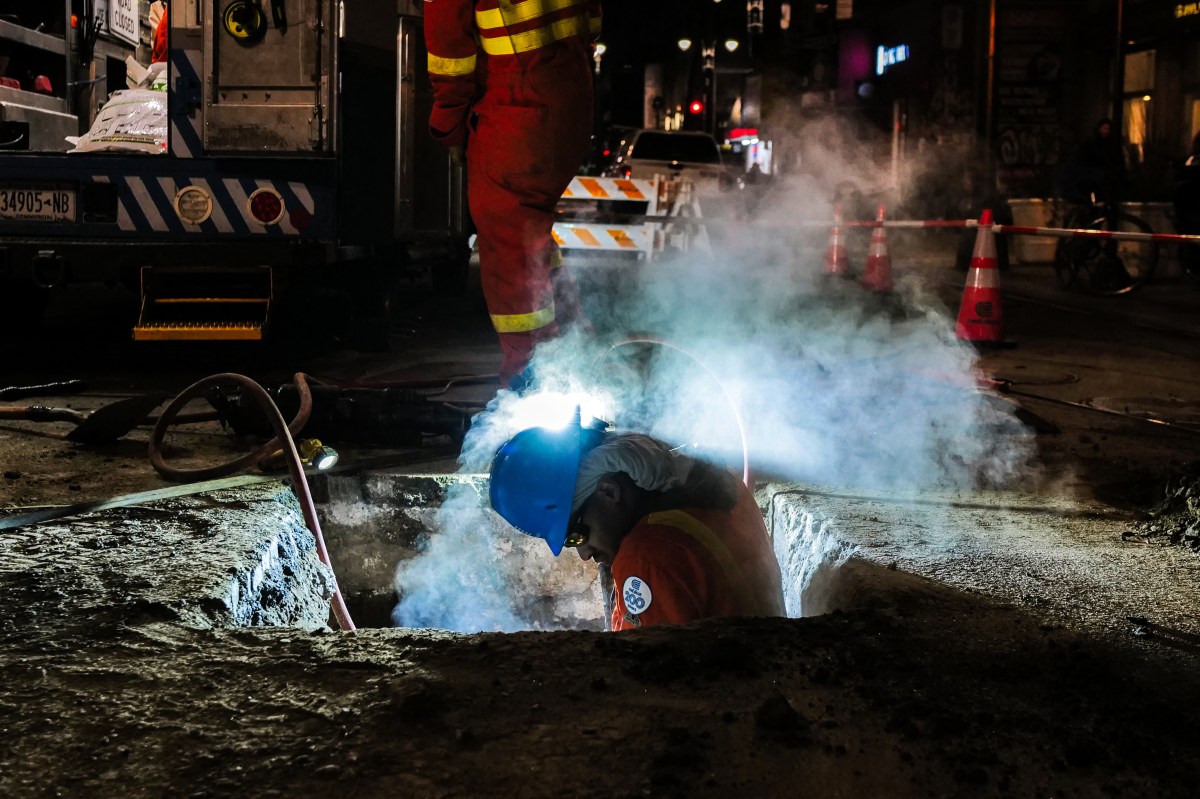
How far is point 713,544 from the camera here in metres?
2.87

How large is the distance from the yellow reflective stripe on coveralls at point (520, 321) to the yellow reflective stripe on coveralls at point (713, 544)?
7.74 feet

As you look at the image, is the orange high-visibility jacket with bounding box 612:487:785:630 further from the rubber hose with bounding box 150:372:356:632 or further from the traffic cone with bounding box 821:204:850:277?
the traffic cone with bounding box 821:204:850:277

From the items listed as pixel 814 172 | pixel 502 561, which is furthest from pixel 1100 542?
pixel 814 172

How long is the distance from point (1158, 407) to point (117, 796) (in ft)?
18.5

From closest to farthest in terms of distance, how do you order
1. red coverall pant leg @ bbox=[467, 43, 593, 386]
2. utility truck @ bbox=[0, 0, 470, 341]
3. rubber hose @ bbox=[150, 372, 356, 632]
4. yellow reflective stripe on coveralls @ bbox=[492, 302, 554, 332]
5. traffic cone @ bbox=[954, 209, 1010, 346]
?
rubber hose @ bbox=[150, 372, 356, 632], red coverall pant leg @ bbox=[467, 43, 593, 386], yellow reflective stripe on coveralls @ bbox=[492, 302, 554, 332], utility truck @ bbox=[0, 0, 470, 341], traffic cone @ bbox=[954, 209, 1010, 346]

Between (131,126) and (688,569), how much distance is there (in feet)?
17.4

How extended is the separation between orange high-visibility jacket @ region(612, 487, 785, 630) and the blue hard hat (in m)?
0.19

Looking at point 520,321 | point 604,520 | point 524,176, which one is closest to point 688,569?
point 604,520

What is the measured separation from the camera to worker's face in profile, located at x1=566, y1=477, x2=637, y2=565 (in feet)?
9.46

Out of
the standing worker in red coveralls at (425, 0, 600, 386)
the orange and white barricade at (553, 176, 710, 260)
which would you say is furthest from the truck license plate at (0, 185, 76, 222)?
the orange and white barricade at (553, 176, 710, 260)

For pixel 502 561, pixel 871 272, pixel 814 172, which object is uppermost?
pixel 814 172

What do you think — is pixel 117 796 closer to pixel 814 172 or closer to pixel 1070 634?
pixel 1070 634

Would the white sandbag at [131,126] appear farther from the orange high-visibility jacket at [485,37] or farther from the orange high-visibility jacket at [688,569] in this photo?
the orange high-visibility jacket at [688,569]

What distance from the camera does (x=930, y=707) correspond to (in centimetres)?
225
